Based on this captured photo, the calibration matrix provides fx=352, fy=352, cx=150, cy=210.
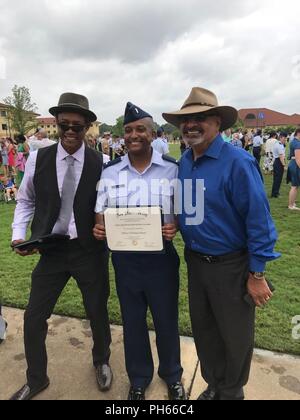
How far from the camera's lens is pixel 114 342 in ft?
10.9

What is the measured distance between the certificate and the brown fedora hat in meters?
0.76

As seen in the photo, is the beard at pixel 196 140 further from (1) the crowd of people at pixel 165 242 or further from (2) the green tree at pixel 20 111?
(2) the green tree at pixel 20 111

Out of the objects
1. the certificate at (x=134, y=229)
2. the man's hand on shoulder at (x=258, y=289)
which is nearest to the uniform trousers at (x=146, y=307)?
the certificate at (x=134, y=229)

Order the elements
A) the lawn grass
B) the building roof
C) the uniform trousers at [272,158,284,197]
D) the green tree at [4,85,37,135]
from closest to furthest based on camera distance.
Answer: the lawn grass < the uniform trousers at [272,158,284,197] < the green tree at [4,85,37,135] < the building roof

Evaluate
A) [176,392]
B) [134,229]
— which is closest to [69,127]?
[134,229]

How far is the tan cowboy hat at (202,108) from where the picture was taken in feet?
7.12

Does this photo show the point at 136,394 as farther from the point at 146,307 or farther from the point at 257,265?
the point at 257,265

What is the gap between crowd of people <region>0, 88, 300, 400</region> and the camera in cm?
212

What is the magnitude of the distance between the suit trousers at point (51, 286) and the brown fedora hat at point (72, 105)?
931 mm

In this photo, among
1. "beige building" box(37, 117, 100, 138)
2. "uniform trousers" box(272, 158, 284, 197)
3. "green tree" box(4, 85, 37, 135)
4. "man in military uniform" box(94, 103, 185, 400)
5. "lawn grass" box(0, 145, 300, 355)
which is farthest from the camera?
"green tree" box(4, 85, 37, 135)

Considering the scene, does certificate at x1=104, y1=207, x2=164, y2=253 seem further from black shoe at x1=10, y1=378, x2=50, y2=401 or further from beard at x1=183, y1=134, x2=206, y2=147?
black shoe at x1=10, y1=378, x2=50, y2=401

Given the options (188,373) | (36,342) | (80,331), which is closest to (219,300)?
(188,373)

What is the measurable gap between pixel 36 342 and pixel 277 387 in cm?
182

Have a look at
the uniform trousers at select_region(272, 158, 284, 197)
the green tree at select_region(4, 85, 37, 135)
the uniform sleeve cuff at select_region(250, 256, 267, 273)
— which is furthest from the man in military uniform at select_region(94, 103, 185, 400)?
the green tree at select_region(4, 85, 37, 135)
